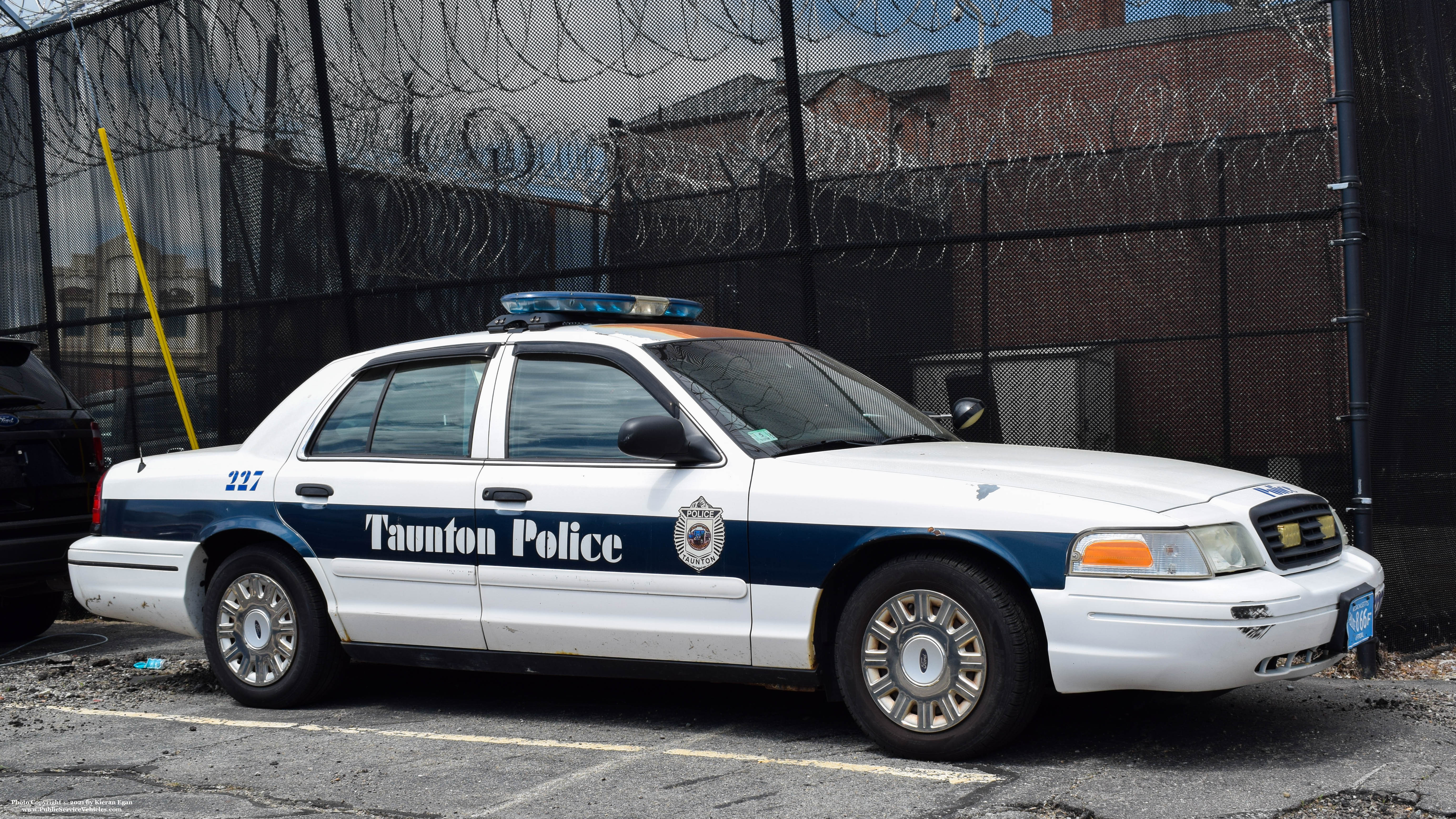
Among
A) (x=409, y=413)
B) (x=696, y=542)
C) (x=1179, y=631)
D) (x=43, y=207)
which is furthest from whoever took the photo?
(x=43, y=207)

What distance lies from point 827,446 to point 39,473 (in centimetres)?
492

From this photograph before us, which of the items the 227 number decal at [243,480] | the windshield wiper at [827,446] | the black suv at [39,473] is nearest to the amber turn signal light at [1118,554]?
the windshield wiper at [827,446]

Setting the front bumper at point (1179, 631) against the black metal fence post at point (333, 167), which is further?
the black metal fence post at point (333, 167)

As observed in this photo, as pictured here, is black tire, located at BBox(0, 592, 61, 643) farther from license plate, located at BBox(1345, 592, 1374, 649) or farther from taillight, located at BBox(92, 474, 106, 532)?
license plate, located at BBox(1345, 592, 1374, 649)

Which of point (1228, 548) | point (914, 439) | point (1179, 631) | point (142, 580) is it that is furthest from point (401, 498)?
point (1228, 548)

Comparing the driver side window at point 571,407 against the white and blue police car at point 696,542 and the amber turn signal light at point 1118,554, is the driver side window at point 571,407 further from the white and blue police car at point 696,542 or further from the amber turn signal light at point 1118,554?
the amber turn signal light at point 1118,554

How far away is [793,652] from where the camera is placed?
4.78 m

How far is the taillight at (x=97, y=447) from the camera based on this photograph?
7988mm

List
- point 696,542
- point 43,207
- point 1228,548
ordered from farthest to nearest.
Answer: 1. point 43,207
2. point 696,542
3. point 1228,548

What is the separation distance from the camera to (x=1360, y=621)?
Result: 4.66 m

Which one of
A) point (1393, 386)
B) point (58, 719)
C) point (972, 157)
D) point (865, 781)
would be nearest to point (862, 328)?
point (972, 157)

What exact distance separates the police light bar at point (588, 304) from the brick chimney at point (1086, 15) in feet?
8.39

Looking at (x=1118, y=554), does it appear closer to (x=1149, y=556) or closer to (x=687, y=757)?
(x=1149, y=556)

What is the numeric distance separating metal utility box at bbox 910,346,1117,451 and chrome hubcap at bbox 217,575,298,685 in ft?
11.9
